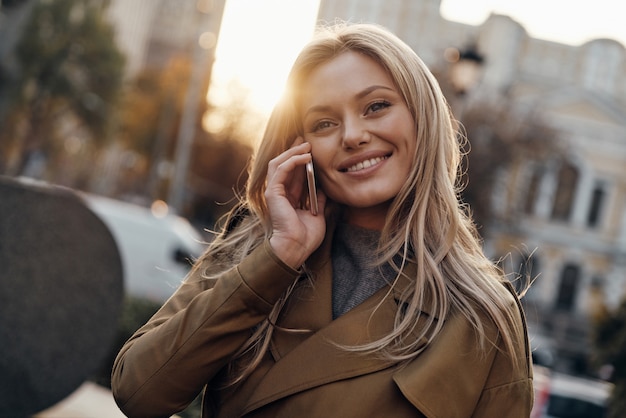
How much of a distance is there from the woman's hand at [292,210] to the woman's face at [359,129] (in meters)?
0.07

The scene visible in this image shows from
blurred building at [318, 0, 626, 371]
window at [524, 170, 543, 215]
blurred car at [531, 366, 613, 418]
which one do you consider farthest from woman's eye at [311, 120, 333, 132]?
window at [524, 170, 543, 215]

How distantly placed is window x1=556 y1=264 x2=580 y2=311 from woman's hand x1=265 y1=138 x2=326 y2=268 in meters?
47.0

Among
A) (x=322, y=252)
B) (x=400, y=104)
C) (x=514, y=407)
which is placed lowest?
(x=514, y=407)

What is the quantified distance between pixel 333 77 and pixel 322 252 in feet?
1.69

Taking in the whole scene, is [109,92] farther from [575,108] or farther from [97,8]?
[575,108]

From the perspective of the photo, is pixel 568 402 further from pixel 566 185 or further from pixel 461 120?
pixel 566 185

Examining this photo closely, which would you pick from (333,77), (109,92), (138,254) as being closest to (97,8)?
(109,92)

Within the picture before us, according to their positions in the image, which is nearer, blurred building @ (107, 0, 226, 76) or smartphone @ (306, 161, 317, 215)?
smartphone @ (306, 161, 317, 215)

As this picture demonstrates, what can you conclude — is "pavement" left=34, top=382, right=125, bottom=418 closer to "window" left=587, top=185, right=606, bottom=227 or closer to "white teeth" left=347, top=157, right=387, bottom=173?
"white teeth" left=347, top=157, right=387, bottom=173

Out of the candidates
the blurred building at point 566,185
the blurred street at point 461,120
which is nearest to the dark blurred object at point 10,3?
the blurred street at point 461,120

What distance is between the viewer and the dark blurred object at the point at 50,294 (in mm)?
5648

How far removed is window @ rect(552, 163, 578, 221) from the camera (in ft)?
157

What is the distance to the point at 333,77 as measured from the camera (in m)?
2.67

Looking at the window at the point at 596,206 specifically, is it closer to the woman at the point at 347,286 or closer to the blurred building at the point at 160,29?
the woman at the point at 347,286
